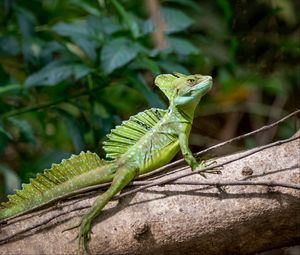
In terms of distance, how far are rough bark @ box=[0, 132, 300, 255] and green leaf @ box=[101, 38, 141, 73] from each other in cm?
125

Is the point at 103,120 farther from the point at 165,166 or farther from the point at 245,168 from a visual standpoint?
the point at 245,168

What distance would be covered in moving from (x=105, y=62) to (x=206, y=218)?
5.09ft

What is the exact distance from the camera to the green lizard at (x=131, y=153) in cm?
259

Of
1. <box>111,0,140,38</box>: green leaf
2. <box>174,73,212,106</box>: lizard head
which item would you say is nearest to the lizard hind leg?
<box>174,73,212,106</box>: lizard head

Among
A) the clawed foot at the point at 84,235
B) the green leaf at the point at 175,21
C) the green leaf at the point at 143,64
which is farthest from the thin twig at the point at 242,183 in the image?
the green leaf at the point at 175,21

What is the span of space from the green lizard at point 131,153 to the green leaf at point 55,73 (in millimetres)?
1047

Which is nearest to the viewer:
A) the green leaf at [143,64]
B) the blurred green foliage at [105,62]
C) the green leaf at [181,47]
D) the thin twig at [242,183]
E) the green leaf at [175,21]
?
the thin twig at [242,183]

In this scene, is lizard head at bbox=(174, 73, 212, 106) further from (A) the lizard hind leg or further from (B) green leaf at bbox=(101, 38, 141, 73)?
(B) green leaf at bbox=(101, 38, 141, 73)

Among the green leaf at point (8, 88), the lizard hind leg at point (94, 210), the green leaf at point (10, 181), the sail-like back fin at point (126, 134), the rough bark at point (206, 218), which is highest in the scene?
the green leaf at point (8, 88)

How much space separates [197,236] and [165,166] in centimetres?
32

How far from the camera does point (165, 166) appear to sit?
2527 mm

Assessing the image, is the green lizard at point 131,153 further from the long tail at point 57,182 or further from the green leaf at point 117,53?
the green leaf at point 117,53

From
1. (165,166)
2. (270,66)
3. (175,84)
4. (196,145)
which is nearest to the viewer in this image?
(165,166)

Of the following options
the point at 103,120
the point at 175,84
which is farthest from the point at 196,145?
the point at 175,84
